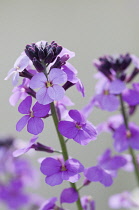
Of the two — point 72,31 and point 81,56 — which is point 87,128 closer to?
point 81,56

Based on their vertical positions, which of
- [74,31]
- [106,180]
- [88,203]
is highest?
[74,31]

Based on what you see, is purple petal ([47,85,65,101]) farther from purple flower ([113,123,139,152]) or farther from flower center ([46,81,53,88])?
purple flower ([113,123,139,152])

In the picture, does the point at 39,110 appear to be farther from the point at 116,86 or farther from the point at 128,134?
the point at 128,134

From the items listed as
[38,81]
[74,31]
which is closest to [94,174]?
[38,81]

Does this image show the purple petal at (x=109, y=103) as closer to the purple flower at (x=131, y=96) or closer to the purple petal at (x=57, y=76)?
the purple flower at (x=131, y=96)

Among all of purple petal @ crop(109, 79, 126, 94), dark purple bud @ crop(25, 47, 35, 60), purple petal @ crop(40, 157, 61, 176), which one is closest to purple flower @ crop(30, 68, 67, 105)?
dark purple bud @ crop(25, 47, 35, 60)

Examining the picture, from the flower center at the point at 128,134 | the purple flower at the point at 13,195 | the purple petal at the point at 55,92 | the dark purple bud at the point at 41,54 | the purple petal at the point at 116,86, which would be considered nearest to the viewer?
the purple petal at the point at 55,92

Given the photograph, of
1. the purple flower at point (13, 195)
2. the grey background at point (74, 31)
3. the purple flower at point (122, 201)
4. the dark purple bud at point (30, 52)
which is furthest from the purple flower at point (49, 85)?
the grey background at point (74, 31)
